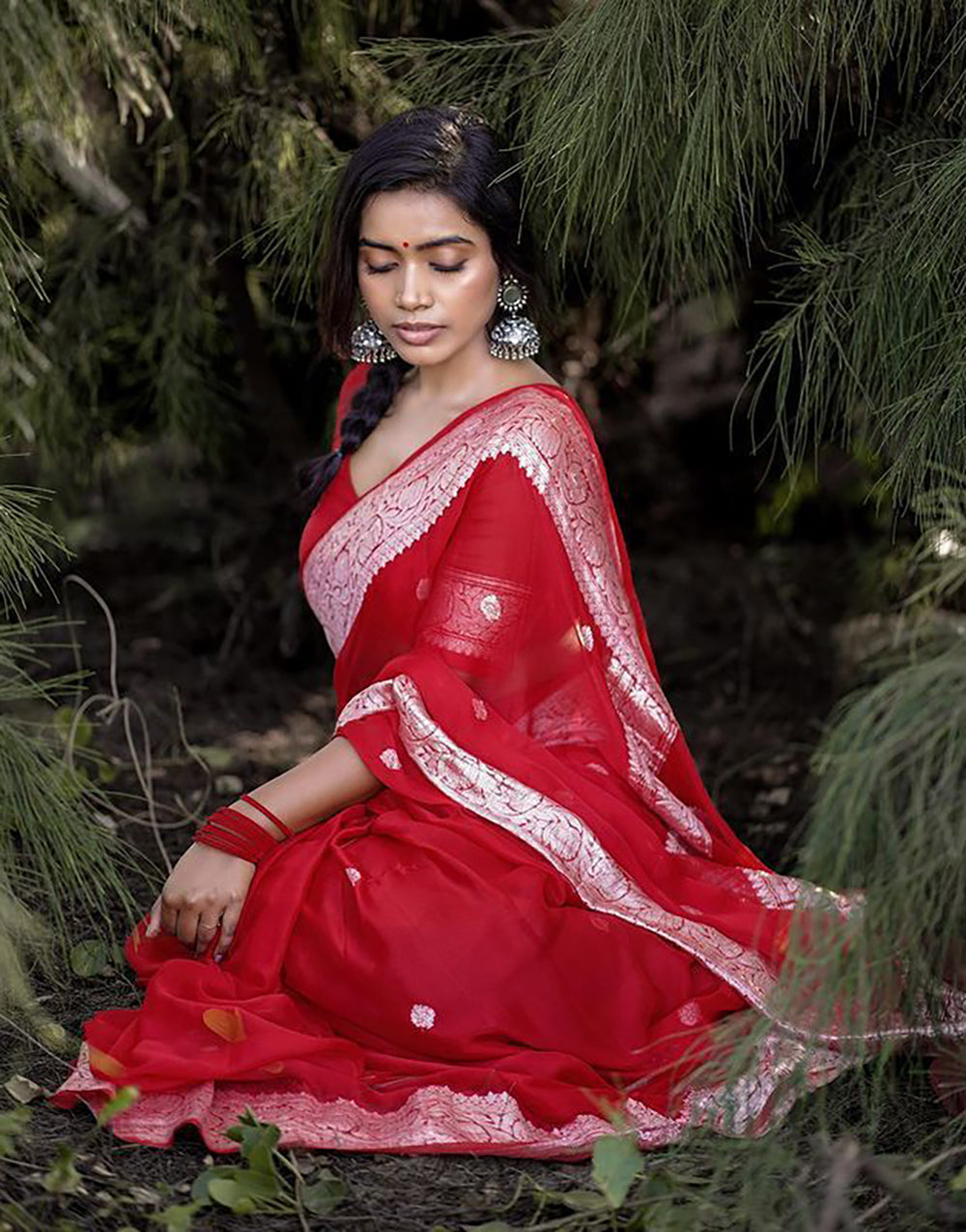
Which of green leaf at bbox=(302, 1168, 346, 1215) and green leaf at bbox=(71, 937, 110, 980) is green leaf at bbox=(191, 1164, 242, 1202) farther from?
green leaf at bbox=(71, 937, 110, 980)

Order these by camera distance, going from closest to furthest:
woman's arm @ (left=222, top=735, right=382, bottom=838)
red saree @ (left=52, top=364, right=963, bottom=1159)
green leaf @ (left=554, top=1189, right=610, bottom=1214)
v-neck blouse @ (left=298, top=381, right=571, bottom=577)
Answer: green leaf @ (left=554, top=1189, right=610, bottom=1214) → red saree @ (left=52, top=364, right=963, bottom=1159) → woman's arm @ (left=222, top=735, right=382, bottom=838) → v-neck blouse @ (left=298, top=381, right=571, bottom=577)

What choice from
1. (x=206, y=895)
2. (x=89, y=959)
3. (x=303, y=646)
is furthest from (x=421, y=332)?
(x=303, y=646)

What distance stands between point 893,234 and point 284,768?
994 millimetres

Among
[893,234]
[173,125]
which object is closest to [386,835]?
[893,234]

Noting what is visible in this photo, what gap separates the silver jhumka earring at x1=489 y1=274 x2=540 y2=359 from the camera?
1.58 metres

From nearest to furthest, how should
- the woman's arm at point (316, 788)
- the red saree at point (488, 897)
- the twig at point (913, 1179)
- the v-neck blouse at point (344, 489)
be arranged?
1. the twig at point (913, 1179)
2. the red saree at point (488, 897)
3. the woman's arm at point (316, 788)
4. the v-neck blouse at point (344, 489)

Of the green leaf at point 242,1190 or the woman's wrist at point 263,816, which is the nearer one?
the green leaf at point 242,1190

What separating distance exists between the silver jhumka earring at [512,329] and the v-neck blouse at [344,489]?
3cm

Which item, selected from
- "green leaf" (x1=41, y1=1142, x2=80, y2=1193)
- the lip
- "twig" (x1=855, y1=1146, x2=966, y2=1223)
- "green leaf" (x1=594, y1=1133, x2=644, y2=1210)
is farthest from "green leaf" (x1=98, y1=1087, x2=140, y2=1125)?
the lip

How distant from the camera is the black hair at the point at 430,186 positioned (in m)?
1.50

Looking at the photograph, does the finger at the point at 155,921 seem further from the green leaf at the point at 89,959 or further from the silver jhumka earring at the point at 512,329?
the silver jhumka earring at the point at 512,329

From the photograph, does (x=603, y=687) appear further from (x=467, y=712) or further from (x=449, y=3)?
(x=449, y=3)

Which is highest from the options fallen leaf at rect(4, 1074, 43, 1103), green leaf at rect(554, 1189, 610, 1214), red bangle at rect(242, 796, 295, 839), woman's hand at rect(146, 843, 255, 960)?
red bangle at rect(242, 796, 295, 839)

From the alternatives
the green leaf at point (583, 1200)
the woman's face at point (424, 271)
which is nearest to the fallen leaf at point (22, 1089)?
the green leaf at point (583, 1200)
